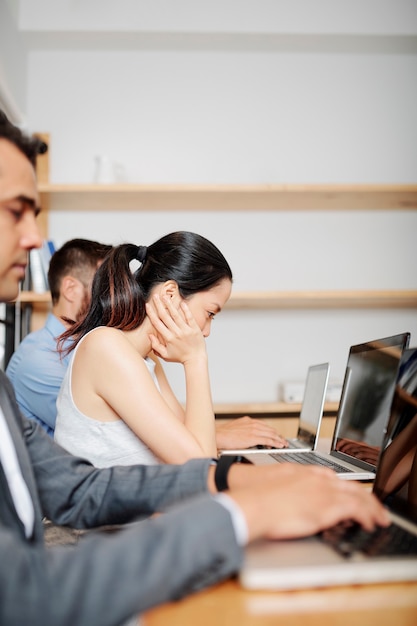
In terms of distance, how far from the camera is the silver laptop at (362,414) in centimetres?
137

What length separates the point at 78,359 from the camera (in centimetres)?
143

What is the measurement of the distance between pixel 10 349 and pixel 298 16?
6.96ft

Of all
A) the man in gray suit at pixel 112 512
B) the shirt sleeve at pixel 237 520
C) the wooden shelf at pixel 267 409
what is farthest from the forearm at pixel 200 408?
the wooden shelf at pixel 267 409

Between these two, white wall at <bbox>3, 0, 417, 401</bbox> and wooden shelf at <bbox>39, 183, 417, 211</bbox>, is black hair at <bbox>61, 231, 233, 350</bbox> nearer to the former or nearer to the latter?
wooden shelf at <bbox>39, 183, 417, 211</bbox>

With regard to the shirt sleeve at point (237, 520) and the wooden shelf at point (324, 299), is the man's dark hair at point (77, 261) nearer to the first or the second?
the wooden shelf at point (324, 299)

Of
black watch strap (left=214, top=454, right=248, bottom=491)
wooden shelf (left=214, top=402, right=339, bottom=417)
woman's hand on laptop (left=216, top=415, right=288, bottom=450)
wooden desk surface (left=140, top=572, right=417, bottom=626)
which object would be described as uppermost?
wooden desk surface (left=140, top=572, right=417, bottom=626)

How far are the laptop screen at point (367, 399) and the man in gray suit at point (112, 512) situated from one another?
22.4 inches

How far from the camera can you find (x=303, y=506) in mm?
683

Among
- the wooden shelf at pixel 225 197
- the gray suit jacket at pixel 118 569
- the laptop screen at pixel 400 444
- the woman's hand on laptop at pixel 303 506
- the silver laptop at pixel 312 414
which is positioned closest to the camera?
the gray suit jacket at pixel 118 569

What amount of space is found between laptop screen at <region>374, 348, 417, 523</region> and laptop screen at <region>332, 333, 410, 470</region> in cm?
20

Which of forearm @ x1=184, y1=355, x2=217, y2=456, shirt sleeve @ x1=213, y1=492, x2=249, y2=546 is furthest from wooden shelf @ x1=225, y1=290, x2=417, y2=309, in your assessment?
shirt sleeve @ x1=213, y1=492, x2=249, y2=546

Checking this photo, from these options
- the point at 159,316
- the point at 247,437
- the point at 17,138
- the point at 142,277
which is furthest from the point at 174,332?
the point at 17,138

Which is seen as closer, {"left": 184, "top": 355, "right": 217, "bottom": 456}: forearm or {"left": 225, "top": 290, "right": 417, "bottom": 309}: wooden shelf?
{"left": 184, "top": 355, "right": 217, "bottom": 456}: forearm

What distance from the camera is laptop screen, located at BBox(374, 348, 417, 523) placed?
1.02 m
